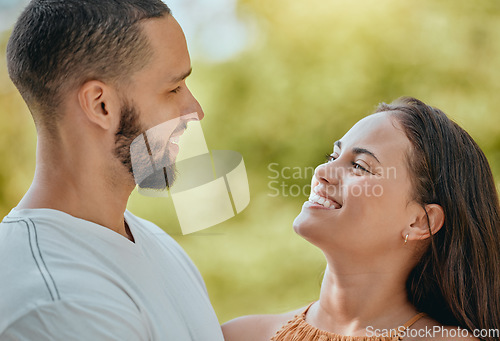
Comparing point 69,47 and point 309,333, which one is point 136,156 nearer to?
point 69,47

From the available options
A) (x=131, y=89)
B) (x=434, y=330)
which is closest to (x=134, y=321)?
(x=131, y=89)

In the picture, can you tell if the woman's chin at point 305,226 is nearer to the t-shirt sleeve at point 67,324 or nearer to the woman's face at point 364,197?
the woman's face at point 364,197

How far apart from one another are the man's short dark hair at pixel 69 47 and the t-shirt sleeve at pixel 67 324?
321 millimetres

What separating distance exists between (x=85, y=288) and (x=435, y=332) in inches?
24.3

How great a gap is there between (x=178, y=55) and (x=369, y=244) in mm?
499

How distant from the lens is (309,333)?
1.06 meters

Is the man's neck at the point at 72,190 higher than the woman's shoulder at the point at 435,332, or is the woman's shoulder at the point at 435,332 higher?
the man's neck at the point at 72,190

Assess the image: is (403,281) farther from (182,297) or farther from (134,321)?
(134,321)

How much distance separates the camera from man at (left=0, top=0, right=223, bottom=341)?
83 centimetres

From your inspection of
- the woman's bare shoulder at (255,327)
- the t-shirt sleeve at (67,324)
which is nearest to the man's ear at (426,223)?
the woman's bare shoulder at (255,327)

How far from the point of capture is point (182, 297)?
100 centimetres

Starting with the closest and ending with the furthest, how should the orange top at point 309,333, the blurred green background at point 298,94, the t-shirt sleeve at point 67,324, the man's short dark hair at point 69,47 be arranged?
the t-shirt sleeve at point 67,324, the man's short dark hair at point 69,47, the orange top at point 309,333, the blurred green background at point 298,94

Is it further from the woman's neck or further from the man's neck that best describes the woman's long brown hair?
the man's neck

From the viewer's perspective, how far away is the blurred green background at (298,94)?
1453mm
